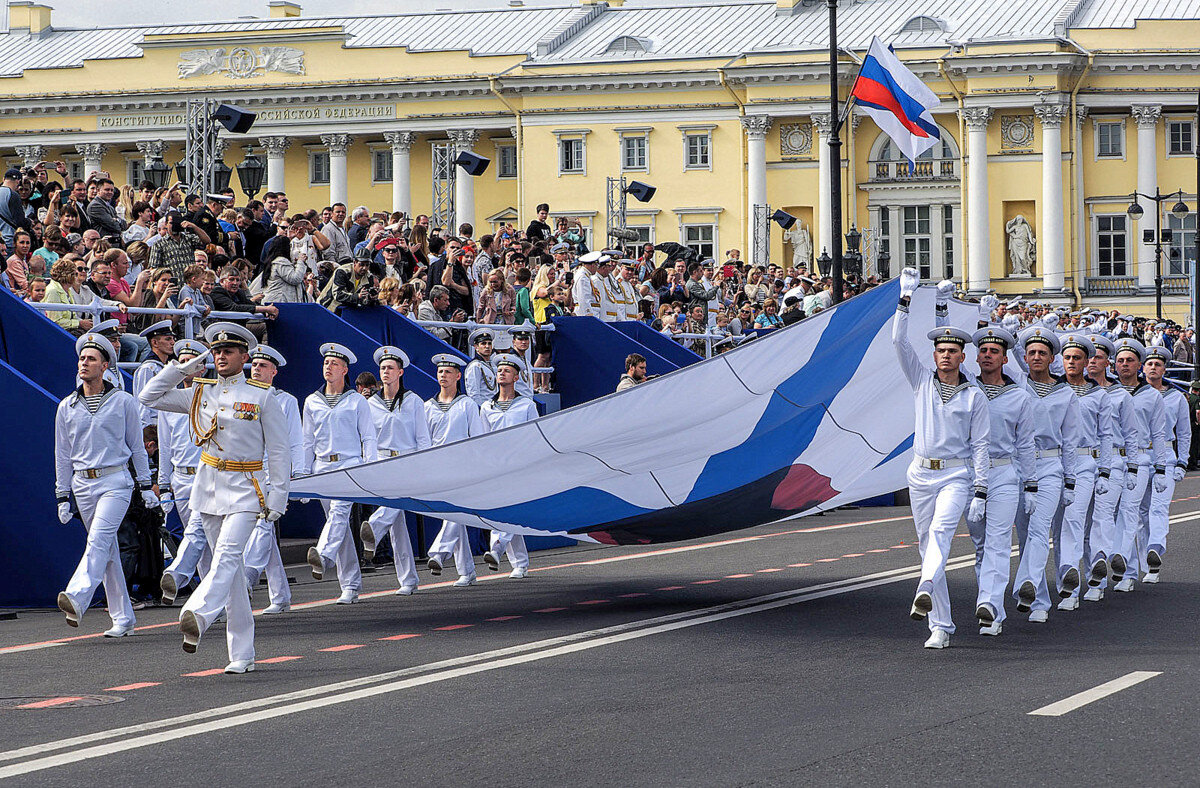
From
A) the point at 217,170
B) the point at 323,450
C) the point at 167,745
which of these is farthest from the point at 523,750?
the point at 217,170

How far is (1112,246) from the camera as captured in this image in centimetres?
7344

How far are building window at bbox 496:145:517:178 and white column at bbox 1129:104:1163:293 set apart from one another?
2467cm

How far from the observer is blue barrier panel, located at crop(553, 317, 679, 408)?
23656 mm

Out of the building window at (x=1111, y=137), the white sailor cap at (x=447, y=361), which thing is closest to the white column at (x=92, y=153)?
the building window at (x=1111, y=137)

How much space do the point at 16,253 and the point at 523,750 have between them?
11.3 meters

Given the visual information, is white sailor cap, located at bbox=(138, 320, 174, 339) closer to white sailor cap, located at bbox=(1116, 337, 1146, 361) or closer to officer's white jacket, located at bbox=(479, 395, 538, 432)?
officer's white jacket, located at bbox=(479, 395, 538, 432)

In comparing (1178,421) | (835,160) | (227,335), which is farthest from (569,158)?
(227,335)

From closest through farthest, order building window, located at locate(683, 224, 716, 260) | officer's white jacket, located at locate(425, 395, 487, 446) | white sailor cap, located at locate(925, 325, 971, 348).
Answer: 1. white sailor cap, located at locate(925, 325, 971, 348)
2. officer's white jacket, located at locate(425, 395, 487, 446)
3. building window, located at locate(683, 224, 716, 260)

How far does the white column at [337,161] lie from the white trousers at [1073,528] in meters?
67.6

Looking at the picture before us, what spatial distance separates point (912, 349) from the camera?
11773 millimetres

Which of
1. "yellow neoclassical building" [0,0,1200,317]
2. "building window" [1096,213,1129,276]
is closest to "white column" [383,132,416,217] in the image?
"yellow neoclassical building" [0,0,1200,317]

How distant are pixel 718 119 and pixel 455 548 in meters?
60.9

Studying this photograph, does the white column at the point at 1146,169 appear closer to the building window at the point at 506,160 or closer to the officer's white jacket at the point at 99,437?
the building window at the point at 506,160

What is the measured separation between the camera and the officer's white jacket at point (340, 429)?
15633 mm
